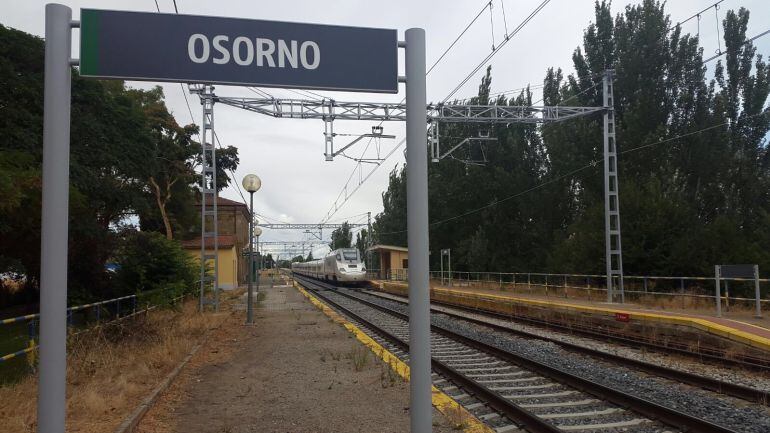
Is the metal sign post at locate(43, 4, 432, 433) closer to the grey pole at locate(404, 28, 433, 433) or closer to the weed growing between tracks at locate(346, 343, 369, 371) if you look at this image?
the grey pole at locate(404, 28, 433, 433)

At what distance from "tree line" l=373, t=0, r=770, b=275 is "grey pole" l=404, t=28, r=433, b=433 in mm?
21132

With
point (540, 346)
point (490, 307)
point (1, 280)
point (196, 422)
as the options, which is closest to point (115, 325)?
point (196, 422)

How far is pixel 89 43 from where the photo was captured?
148 inches

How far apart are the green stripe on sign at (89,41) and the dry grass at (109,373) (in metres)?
3.83

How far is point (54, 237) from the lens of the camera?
3650 millimetres

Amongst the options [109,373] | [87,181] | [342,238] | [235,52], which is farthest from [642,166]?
[342,238]

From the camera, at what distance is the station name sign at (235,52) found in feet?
12.4

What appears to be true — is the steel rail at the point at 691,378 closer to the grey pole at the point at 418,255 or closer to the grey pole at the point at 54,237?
the grey pole at the point at 418,255

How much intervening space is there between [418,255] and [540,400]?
4829mm

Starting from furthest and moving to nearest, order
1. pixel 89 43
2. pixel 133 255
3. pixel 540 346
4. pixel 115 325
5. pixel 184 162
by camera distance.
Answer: pixel 184 162 < pixel 133 255 < pixel 540 346 < pixel 115 325 < pixel 89 43

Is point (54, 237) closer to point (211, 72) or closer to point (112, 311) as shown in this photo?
point (211, 72)

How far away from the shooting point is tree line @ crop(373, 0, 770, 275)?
2394cm

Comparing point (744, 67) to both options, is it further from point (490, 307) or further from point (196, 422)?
point (196, 422)

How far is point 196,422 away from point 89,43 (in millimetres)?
4442
